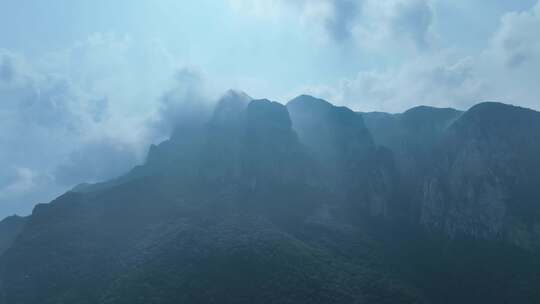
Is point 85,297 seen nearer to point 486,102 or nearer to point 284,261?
point 284,261

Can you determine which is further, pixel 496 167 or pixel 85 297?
pixel 496 167

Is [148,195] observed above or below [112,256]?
above

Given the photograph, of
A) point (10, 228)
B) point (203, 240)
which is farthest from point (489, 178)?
point (10, 228)

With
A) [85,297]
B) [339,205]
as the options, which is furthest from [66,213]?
[339,205]

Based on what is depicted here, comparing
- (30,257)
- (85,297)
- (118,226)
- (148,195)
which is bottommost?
(85,297)

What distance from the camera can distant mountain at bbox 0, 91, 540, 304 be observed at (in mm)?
115375

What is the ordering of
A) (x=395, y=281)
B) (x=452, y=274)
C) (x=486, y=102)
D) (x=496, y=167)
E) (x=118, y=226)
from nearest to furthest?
(x=395, y=281) < (x=452, y=274) < (x=118, y=226) < (x=496, y=167) < (x=486, y=102)

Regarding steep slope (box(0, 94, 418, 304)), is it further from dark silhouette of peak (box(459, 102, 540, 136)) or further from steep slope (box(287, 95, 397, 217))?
dark silhouette of peak (box(459, 102, 540, 136))

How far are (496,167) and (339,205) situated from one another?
58.5 meters

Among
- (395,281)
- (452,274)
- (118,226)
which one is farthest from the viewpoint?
(118,226)

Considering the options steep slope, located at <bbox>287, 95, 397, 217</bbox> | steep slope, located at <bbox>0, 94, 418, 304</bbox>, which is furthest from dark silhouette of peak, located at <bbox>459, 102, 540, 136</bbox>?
steep slope, located at <bbox>0, 94, 418, 304</bbox>

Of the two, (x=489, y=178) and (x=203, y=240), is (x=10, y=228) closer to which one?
(x=203, y=240)

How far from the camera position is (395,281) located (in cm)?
12038

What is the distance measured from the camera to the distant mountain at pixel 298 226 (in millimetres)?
115375
